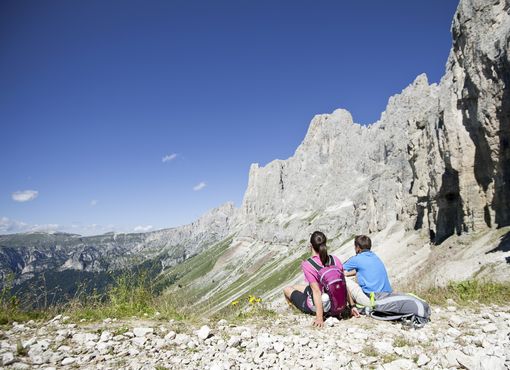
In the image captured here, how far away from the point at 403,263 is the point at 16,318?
4790 centimetres

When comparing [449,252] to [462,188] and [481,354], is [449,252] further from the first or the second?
[481,354]

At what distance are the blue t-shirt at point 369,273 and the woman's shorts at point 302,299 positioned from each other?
4.49 ft

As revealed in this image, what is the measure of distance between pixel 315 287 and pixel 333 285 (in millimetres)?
501

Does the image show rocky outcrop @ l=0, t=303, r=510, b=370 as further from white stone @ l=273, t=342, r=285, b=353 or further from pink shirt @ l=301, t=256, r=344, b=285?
pink shirt @ l=301, t=256, r=344, b=285

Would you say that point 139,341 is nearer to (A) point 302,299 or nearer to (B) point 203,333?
(B) point 203,333

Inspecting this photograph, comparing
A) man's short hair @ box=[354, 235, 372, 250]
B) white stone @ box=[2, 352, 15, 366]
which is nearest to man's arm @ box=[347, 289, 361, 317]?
man's short hair @ box=[354, 235, 372, 250]

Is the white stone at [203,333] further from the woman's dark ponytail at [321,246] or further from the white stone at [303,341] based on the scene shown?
the woman's dark ponytail at [321,246]

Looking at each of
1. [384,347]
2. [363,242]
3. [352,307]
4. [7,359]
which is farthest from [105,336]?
[363,242]

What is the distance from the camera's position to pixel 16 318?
834 cm

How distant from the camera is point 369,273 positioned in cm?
919

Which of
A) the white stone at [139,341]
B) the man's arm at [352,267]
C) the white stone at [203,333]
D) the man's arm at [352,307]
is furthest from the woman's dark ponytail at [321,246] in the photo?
the white stone at [139,341]

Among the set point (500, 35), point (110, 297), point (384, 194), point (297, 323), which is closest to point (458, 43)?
point (500, 35)

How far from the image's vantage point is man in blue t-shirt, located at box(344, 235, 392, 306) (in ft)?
29.6

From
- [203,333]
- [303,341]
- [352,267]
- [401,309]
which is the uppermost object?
[352,267]
